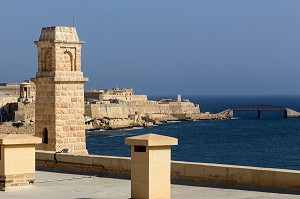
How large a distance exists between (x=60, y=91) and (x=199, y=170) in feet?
19.9

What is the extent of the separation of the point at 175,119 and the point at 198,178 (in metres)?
110

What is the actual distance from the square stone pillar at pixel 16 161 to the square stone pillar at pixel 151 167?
8.10 feet

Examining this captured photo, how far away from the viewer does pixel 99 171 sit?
41.9ft

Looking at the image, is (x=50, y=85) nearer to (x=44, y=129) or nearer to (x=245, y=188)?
(x=44, y=129)

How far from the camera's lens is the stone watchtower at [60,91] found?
16250mm

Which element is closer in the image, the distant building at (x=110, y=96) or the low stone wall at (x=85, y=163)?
the low stone wall at (x=85, y=163)

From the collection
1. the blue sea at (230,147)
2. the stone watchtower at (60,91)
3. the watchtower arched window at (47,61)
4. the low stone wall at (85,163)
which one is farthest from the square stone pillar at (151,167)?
the blue sea at (230,147)

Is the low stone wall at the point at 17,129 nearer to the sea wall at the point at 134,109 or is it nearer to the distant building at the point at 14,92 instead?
the distant building at the point at 14,92

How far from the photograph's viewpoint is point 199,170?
11164mm

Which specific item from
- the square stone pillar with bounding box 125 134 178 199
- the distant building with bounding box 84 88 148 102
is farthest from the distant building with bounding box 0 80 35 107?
the square stone pillar with bounding box 125 134 178 199

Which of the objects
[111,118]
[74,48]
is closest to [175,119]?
[111,118]

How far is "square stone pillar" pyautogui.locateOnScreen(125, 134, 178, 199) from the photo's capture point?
30.3 feet

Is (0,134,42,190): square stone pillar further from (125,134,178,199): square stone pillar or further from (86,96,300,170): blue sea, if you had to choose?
(86,96,300,170): blue sea

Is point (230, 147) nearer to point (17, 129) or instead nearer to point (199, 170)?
point (17, 129)
